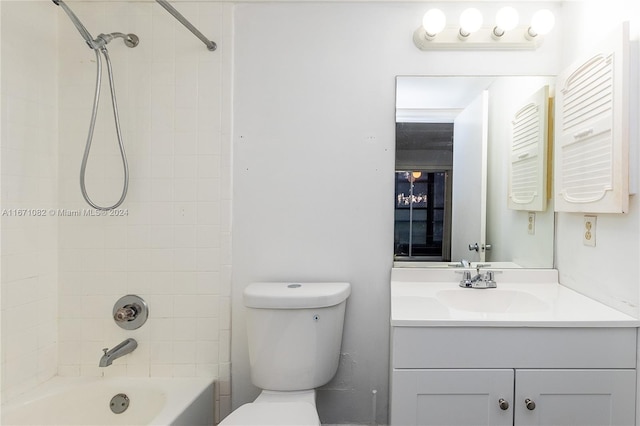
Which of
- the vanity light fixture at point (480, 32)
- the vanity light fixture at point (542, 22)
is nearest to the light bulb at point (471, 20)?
the vanity light fixture at point (480, 32)

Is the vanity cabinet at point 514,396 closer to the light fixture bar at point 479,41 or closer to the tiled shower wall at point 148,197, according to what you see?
the tiled shower wall at point 148,197

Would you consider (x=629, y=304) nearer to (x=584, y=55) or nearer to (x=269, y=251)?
(x=584, y=55)

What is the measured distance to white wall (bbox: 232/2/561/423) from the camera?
167 centimetres

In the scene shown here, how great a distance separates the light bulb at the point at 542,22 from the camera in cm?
154

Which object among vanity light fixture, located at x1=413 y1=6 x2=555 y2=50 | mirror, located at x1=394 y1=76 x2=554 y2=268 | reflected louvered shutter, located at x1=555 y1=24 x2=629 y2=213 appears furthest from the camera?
mirror, located at x1=394 y1=76 x2=554 y2=268

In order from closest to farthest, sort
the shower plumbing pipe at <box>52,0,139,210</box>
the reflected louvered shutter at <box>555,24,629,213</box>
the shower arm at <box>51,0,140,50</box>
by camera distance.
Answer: the reflected louvered shutter at <box>555,24,629,213</box> < the shower arm at <box>51,0,140,50</box> < the shower plumbing pipe at <box>52,0,139,210</box>

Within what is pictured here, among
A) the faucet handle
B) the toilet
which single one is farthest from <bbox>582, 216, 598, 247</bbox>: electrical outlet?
the toilet

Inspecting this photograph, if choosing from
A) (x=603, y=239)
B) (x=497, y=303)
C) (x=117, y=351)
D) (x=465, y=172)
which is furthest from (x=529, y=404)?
(x=117, y=351)

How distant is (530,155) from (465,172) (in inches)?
12.0

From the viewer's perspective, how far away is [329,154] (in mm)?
1687

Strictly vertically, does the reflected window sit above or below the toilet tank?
above

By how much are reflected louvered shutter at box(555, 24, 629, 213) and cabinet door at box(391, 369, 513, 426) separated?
716 millimetres

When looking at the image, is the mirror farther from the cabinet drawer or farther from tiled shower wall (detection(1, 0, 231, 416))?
tiled shower wall (detection(1, 0, 231, 416))

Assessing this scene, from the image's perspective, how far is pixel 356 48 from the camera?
1676 millimetres
